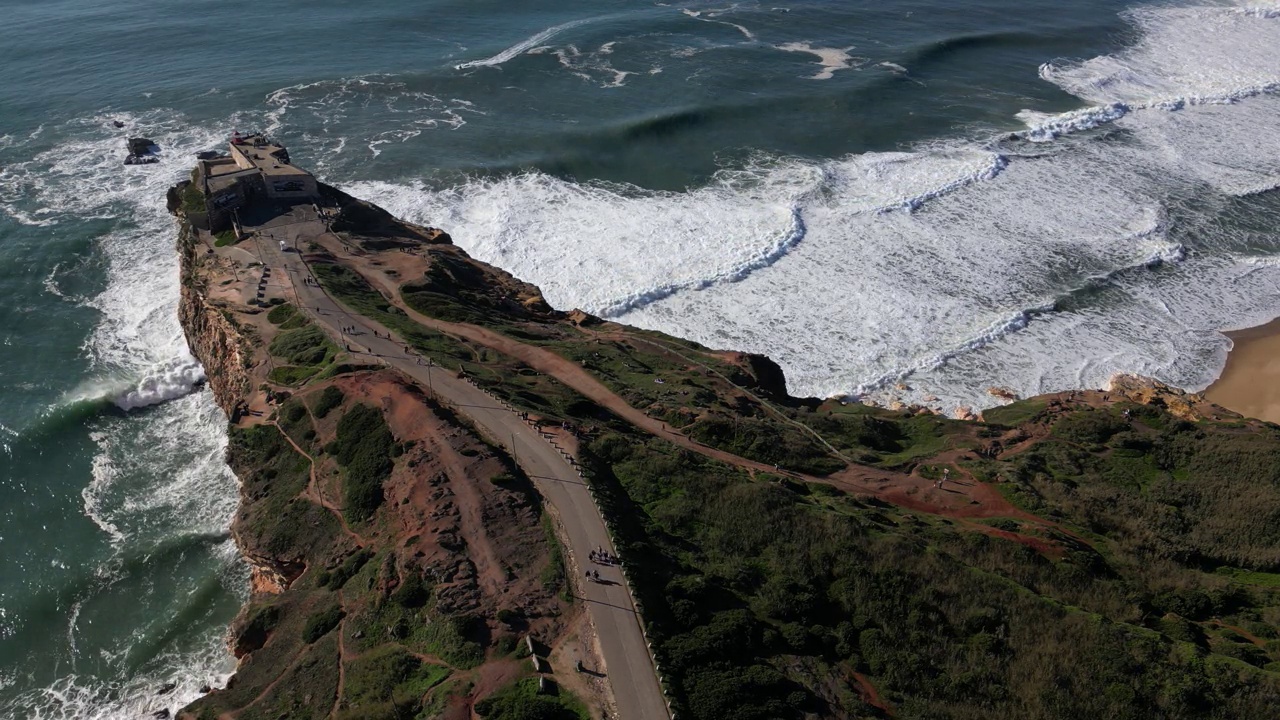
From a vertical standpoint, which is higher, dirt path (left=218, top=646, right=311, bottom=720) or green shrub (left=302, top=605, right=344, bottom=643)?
green shrub (left=302, top=605, right=344, bottom=643)

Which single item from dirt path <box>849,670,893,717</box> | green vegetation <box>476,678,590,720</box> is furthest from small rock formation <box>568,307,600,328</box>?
green vegetation <box>476,678,590,720</box>

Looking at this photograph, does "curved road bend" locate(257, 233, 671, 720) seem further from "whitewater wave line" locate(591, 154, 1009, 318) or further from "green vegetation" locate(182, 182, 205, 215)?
"whitewater wave line" locate(591, 154, 1009, 318)

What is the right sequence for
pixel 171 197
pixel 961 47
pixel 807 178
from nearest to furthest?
pixel 171 197, pixel 807 178, pixel 961 47

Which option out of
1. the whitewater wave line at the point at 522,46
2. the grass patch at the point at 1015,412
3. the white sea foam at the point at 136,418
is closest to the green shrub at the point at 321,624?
the white sea foam at the point at 136,418

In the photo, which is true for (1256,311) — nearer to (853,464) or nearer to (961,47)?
(853,464)

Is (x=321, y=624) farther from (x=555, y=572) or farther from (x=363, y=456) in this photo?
(x=555, y=572)

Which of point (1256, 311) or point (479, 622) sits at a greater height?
point (479, 622)

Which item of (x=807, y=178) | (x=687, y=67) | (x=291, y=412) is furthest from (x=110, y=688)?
(x=687, y=67)

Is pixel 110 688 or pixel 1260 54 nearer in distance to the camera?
pixel 110 688

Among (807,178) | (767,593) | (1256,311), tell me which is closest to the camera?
(767,593)
